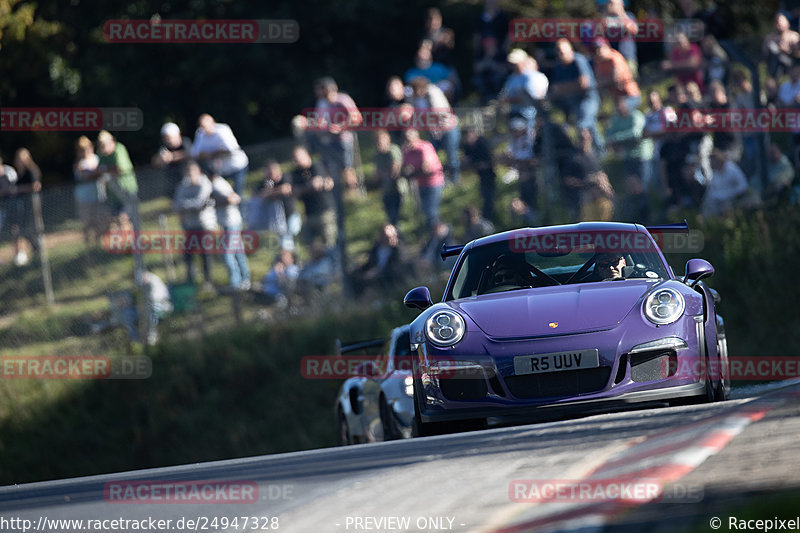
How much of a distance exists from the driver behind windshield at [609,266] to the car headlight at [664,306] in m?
0.76

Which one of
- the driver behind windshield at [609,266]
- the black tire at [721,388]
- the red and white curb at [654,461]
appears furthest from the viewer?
the driver behind windshield at [609,266]

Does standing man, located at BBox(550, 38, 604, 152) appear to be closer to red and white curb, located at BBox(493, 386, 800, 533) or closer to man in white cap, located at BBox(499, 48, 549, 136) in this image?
man in white cap, located at BBox(499, 48, 549, 136)

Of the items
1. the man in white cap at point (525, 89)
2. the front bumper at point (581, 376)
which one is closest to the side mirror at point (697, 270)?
the front bumper at point (581, 376)

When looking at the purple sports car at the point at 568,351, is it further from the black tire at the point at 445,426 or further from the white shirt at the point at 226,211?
the white shirt at the point at 226,211

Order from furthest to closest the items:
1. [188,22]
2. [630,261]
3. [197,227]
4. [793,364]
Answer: [188,22] → [197,227] → [793,364] → [630,261]

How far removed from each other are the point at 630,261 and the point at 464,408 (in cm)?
185

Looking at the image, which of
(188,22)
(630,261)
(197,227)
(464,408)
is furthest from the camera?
(188,22)

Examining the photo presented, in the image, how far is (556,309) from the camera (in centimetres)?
870

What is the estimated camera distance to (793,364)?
14.9 metres

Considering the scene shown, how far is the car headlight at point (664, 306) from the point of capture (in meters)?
8.55

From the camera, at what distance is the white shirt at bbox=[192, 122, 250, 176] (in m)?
17.5

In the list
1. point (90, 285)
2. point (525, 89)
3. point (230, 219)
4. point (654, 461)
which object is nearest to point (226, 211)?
point (230, 219)

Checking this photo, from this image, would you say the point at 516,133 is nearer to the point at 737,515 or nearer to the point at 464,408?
the point at 464,408

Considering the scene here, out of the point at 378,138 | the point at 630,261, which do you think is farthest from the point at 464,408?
the point at 378,138
